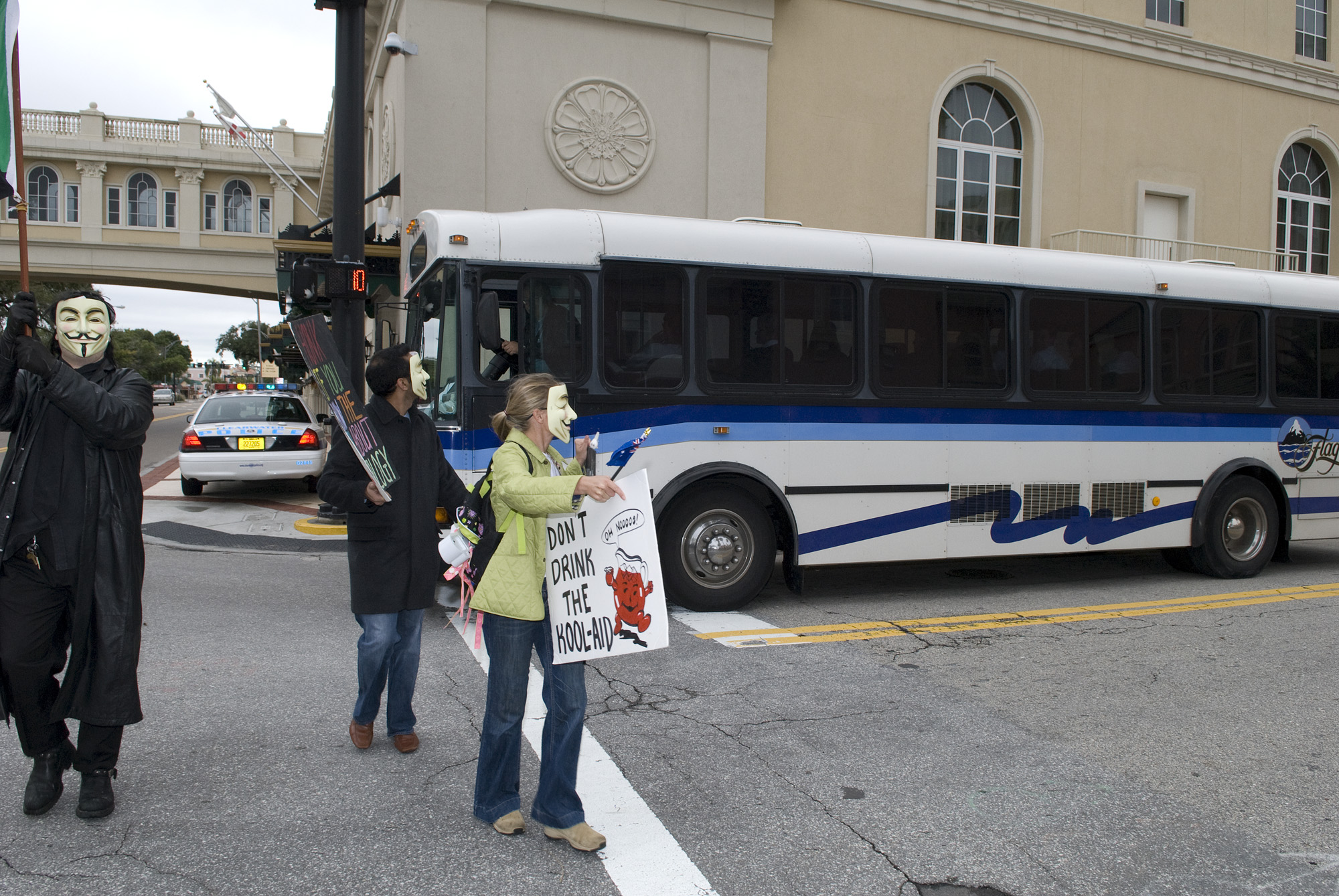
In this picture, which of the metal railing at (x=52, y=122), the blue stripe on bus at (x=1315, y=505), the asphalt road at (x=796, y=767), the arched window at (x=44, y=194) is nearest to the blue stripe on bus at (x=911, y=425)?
the blue stripe on bus at (x=1315, y=505)

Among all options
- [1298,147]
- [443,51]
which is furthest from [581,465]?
[1298,147]

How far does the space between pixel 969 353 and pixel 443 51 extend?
31.1 ft

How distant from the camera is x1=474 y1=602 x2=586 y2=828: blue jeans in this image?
3408 mm

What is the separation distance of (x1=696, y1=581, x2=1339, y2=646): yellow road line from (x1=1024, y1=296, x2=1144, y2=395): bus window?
191 centimetres

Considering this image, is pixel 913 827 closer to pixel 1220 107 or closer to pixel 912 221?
pixel 912 221

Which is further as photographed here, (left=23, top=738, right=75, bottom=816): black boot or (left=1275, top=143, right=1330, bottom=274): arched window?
(left=1275, top=143, right=1330, bottom=274): arched window

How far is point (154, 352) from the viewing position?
10606cm

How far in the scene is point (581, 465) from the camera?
3.53m

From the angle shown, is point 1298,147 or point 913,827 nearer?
point 913,827

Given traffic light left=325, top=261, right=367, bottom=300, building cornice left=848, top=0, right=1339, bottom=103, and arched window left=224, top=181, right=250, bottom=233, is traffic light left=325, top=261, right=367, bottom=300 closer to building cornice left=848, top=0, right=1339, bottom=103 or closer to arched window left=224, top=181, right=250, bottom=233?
building cornice left=848, top=0, right=1339, bottom=103

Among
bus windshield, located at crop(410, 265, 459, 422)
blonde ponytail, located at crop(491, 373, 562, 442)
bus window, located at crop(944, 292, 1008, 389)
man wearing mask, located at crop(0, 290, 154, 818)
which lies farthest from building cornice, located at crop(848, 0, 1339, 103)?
man wearing mask, located at crop(0, 290, 154, 818)

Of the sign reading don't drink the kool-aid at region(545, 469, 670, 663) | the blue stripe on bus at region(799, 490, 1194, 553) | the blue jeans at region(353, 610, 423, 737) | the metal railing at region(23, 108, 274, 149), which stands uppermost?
the metal railing at region(23, 108, 274, 149)

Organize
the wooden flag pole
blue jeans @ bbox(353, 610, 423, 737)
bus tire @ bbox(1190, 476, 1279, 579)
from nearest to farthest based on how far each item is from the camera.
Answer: the wooden flag pole < blue jeans @ bbox(353, 610, 423, 737) < bus tire @ bbox(1190, 476, 1279, 579)

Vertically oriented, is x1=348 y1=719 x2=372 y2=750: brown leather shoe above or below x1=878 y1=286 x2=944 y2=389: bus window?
below
